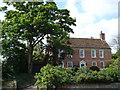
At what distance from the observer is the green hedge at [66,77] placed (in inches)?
564

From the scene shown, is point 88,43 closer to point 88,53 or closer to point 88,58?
point 88,53

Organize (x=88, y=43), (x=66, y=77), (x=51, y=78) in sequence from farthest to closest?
(x=88, y=43) < (x=66, y=77) < (x=51, y=78)

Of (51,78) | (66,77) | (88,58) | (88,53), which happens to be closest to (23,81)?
(66,77)

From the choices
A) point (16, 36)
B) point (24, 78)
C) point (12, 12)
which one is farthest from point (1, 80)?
point (12, 12)

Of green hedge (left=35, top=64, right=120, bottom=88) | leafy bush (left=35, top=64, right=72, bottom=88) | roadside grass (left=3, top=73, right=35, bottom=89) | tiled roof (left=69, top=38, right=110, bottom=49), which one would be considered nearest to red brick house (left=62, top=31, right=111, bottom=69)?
tiled roof (left=69, top=38, right=110, bottom=49)

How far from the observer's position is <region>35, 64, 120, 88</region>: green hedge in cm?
1433

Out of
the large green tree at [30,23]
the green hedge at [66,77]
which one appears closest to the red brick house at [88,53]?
the large green tree at [30,23]

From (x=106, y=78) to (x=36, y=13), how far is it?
10599mm

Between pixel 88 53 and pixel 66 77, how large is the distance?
20667 millimetres

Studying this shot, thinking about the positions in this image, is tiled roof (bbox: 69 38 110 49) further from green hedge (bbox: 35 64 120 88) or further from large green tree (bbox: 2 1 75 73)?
green hedge (bbox: 35 64 120 88)

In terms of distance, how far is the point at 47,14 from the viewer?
21047mm

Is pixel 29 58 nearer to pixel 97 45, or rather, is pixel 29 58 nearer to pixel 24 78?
pixel 24 78

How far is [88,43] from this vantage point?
36.6m

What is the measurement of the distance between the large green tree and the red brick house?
40.1 feet
